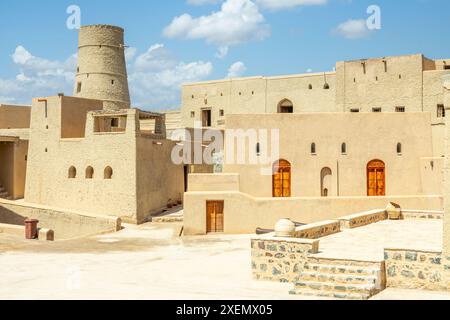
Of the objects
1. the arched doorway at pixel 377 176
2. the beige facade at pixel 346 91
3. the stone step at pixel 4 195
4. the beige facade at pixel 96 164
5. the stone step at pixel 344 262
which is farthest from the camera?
the stone step at pixel 4 195

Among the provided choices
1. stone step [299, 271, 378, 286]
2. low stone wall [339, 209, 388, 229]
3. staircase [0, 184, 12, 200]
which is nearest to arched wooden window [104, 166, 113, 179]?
staircase [0, 184, 12, 200]

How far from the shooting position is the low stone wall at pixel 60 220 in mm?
22406

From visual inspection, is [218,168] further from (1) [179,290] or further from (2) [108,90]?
(1) [179,290]

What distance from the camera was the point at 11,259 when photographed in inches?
559

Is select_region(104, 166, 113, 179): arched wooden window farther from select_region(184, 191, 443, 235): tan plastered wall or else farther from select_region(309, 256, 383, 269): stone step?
select_region(309, 256, 383, 269): stone step

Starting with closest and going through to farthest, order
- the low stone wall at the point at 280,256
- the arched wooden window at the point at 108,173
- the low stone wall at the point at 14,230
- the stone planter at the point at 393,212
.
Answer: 1. the low stone wall at the point at 280,256
2. the stone planter at the point at 393,212
3. the low stone wall at the point at 14,230
4. the arched wooden window at the point at 108,173

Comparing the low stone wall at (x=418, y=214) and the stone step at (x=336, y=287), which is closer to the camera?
the stone step at (x=336, y=287)

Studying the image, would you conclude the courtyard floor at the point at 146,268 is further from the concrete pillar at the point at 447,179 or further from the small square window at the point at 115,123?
the small square window at the point at 115,123

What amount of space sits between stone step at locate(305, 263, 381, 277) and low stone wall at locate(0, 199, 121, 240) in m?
13.3

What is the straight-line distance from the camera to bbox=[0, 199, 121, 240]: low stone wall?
73.5 feet

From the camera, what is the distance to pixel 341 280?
31.6 ft

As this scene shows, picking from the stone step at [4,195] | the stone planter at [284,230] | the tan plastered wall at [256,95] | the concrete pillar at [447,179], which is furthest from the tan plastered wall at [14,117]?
the concrete pillar at [447,179]

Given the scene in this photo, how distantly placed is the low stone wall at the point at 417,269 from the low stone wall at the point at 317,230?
2.71 meters

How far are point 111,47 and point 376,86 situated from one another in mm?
15044
